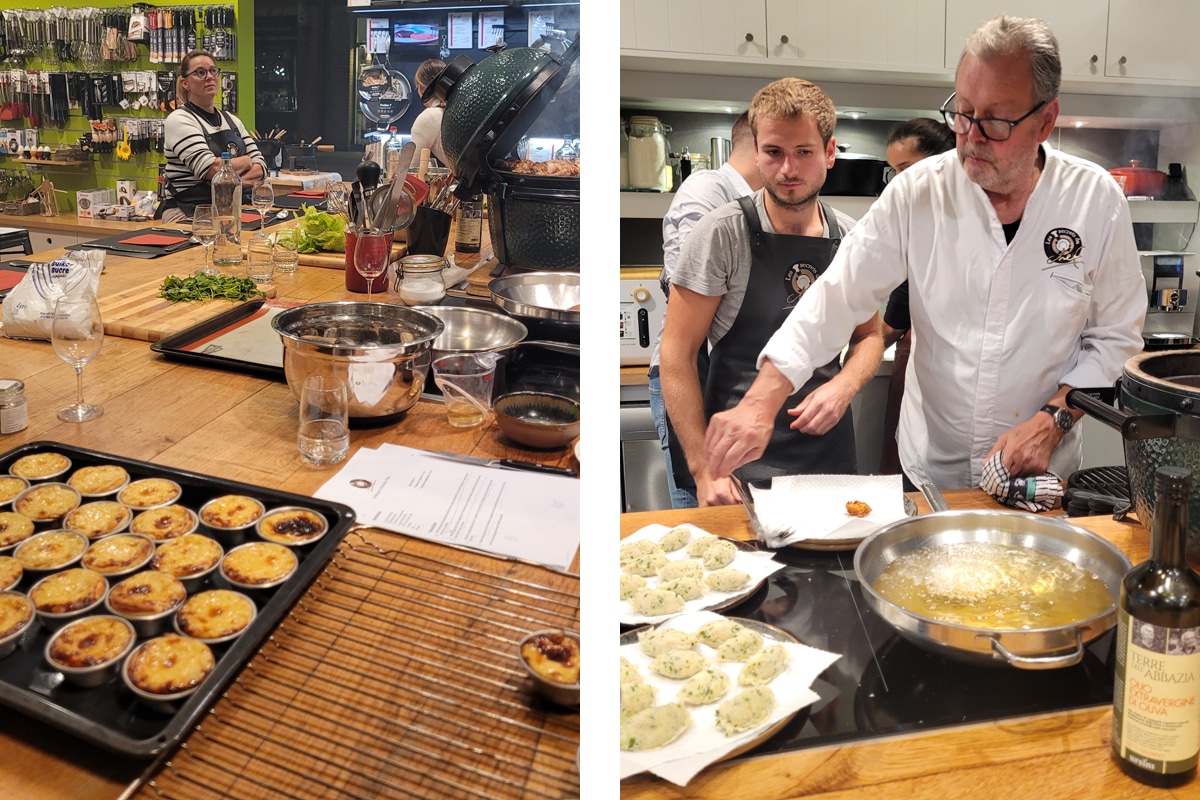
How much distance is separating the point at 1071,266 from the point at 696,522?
577mm

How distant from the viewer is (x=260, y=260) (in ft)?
5.84

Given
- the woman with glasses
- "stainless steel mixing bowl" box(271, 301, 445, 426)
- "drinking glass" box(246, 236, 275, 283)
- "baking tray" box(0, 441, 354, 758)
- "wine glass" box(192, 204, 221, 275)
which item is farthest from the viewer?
"drinking glass" box(246, 236, 275, 283)

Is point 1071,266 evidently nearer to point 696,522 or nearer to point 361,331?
point 696,522

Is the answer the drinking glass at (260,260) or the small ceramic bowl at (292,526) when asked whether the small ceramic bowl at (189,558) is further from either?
the drinking glass at (260,260)

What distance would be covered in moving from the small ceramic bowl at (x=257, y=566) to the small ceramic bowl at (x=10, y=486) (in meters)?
0.22

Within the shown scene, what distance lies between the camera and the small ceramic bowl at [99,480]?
2.89ft

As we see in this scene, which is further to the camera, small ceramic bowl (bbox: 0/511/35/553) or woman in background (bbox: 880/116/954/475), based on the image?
woman in background (bbox: 880/116/954/475)

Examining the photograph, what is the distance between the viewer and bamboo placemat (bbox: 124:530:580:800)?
0.64 m

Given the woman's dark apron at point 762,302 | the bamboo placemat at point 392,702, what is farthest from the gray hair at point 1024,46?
the bamboo placemat at point 392,702

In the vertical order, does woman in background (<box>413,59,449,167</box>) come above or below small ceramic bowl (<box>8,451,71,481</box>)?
above

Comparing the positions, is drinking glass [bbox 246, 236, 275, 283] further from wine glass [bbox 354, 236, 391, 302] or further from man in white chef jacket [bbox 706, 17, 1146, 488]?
man in white chef jacket [bbox 706, 17, 1146, 488]

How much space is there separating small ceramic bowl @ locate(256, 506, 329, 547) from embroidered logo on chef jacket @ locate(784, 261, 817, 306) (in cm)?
63

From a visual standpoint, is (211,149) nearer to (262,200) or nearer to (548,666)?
(262,200)

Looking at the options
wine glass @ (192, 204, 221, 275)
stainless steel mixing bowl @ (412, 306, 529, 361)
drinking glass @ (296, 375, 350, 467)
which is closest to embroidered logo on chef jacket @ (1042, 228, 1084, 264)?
stainless steel mixing bowl @ (412, 306, 529, 361)
